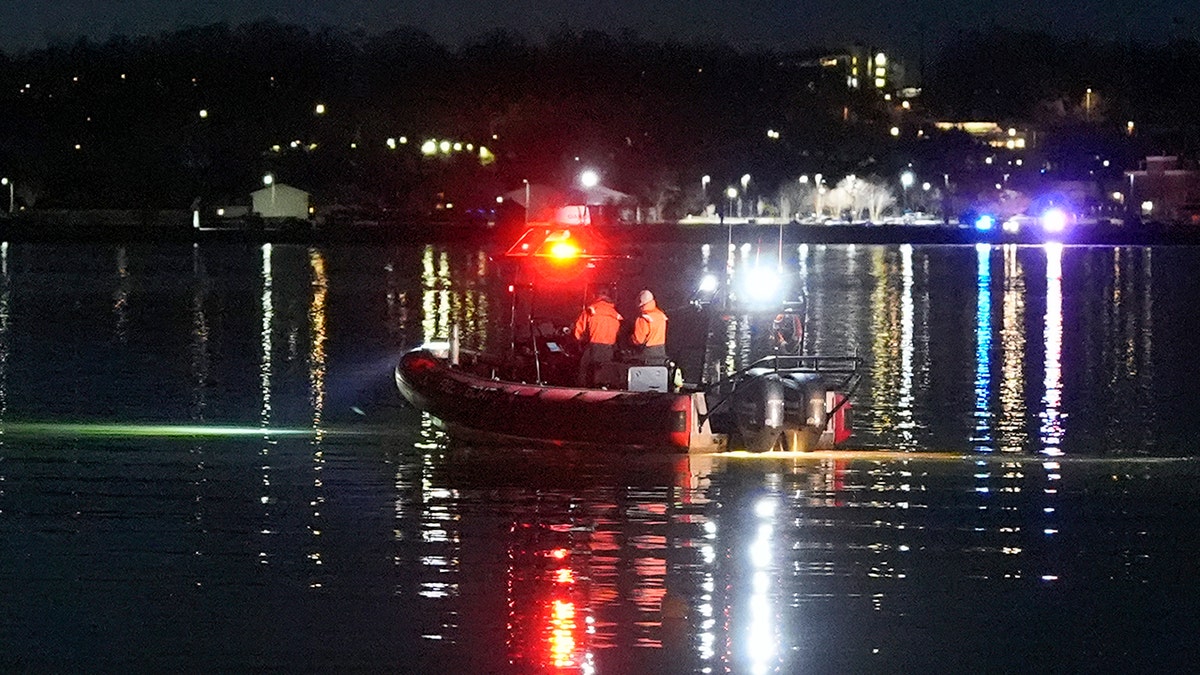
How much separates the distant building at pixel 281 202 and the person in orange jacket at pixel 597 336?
3462 inches

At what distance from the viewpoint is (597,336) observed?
856 inches

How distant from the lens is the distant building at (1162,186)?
14138cm

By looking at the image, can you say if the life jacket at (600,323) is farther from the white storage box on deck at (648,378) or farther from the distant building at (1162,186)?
the distant building at (1162,186)

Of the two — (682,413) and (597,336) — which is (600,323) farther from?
(682,413)

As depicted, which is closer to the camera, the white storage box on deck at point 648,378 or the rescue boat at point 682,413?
the rescue boat at point 682,413

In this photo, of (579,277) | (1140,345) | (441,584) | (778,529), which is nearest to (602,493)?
(778,529)

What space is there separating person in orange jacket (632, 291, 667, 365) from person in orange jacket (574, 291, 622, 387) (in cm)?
48

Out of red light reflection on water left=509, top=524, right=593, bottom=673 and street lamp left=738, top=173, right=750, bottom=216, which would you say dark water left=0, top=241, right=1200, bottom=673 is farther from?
street lamp left=738, top=173, right=750, bottom=216

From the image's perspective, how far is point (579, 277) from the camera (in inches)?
1085

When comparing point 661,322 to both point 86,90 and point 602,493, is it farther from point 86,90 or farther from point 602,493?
point 86,90

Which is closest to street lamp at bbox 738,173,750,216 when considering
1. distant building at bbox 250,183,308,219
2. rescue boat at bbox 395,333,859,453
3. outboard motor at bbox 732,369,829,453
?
distant building at bbox 250,183,308,219

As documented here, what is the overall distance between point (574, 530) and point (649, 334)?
507 centimetres

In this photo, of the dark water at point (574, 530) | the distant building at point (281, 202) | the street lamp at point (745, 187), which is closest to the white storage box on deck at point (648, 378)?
the dark water at point (574, 530)

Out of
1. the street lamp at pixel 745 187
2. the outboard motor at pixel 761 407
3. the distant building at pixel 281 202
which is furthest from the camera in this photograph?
the street lamp at pixel 745 187
